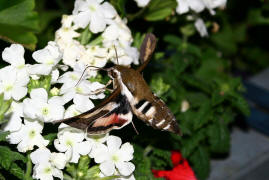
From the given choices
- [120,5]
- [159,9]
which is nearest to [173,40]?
[159,9]

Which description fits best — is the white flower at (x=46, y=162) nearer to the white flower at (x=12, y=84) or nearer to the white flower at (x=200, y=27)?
the white flower at (x=12, y=84)

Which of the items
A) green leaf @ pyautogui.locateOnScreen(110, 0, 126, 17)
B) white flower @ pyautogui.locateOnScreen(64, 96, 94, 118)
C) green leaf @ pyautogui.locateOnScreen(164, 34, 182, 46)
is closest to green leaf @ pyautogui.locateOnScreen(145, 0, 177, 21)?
green leaf @ pyautogui.locateOnScreen(110, 0, 126, 17)

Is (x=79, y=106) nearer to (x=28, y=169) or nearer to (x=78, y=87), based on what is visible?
(x=78, y=87)

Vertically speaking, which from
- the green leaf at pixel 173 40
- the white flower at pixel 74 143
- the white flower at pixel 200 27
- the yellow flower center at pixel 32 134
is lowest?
the green leaf at pixel 173 40

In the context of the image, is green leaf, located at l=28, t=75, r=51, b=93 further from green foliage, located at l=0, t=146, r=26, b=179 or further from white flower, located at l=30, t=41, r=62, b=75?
green foliage, located at l=0, t=146, r=26, b=179

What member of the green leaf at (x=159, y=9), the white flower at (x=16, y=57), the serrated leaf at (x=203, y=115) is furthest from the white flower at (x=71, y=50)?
the serrated leaf at (x=203, y=115)

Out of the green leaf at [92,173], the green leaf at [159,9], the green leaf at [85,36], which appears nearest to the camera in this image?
the green leaf at [92,173]
